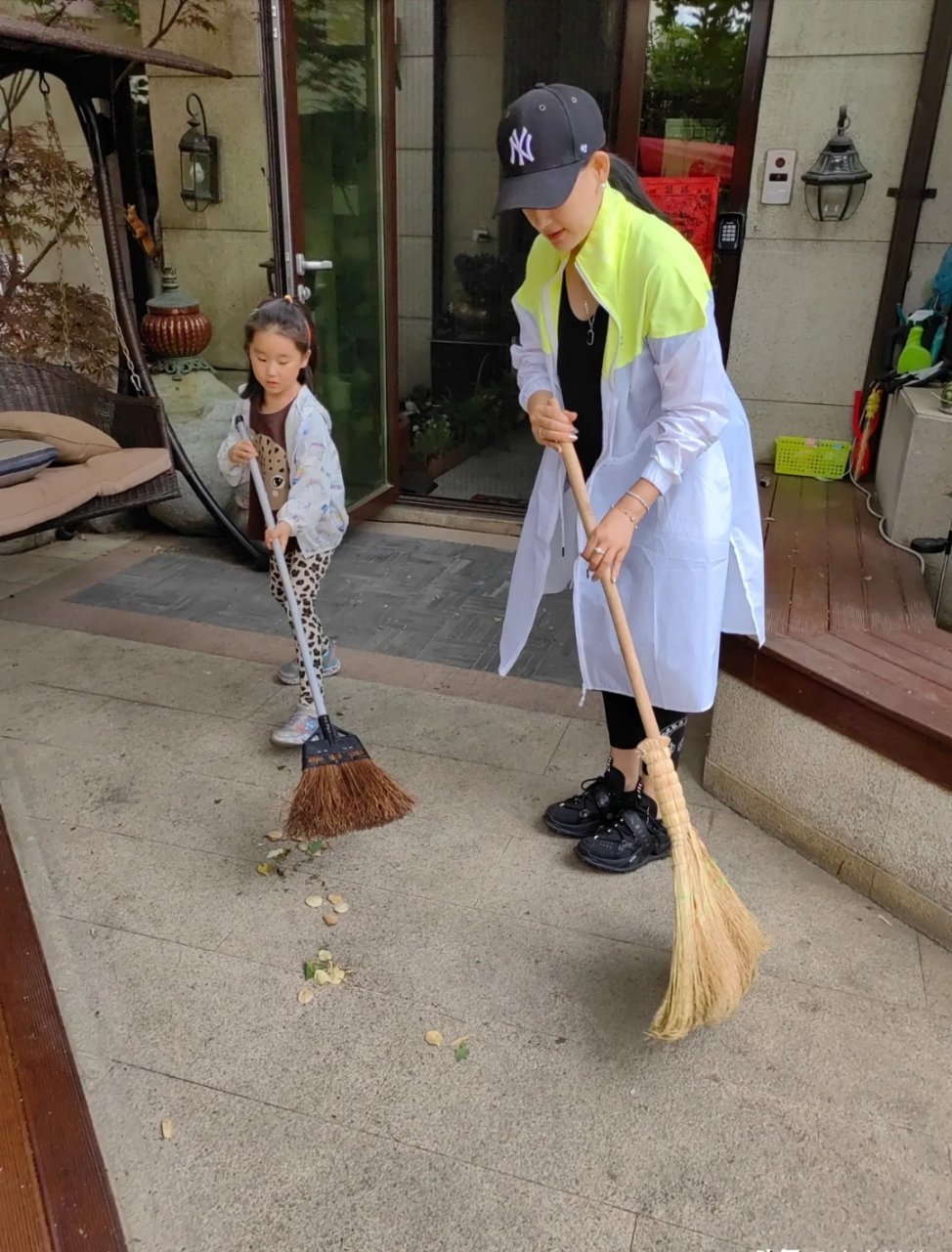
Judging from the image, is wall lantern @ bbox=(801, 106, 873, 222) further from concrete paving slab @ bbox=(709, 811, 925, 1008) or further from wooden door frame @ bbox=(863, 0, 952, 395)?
concrete paving slab @ bbox=(709, 811, 925, 1008)

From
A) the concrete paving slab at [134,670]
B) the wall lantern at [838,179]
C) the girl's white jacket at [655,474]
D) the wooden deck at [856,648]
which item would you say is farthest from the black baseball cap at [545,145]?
the wall lantern at [838,179]

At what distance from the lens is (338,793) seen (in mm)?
2342

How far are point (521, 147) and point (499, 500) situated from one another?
11.4 ft

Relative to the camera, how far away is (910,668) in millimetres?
2275

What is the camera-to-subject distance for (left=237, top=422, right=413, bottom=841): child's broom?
7.61 feet

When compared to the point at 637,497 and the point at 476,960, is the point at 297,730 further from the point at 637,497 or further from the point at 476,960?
the point at 637,497

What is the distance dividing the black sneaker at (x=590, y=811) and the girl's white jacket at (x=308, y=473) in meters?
1.03

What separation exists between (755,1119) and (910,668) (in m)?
1.11

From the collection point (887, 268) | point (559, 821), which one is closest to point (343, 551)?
point (559, 821)

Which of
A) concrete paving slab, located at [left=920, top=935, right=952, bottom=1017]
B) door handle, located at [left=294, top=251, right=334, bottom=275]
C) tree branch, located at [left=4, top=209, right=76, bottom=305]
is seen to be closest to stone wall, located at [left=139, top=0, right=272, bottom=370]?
tree branch, located at [left=4, top=209, right=76, bottom=305]

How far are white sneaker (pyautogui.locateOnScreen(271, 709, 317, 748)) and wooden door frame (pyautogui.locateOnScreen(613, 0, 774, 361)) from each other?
2.62 meters

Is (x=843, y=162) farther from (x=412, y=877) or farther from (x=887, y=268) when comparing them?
(x=412, y=877)

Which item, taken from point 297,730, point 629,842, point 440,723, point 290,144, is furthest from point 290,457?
point 290,144

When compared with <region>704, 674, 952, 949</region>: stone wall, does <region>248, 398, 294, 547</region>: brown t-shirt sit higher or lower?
higher
